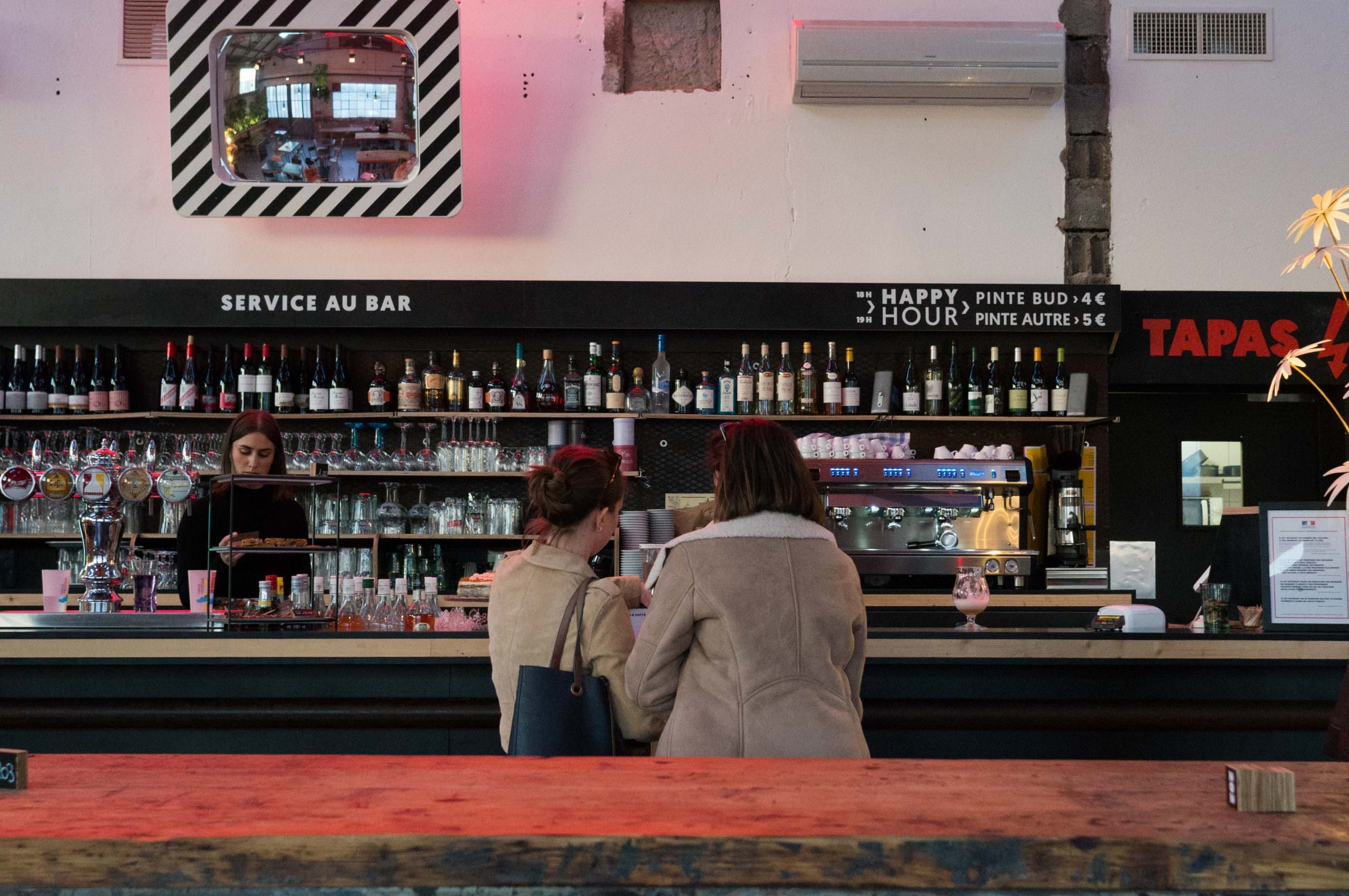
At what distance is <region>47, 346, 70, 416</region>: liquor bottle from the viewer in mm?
5453

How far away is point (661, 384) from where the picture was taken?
18.2 ft

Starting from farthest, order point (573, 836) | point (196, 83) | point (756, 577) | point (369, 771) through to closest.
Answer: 1. point (196, 83)
2. point (756, 577)
3. point (369, 771)
4. point (573, 836)

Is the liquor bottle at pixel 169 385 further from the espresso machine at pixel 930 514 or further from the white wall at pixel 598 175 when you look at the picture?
the espresso machine at pixel 930 514

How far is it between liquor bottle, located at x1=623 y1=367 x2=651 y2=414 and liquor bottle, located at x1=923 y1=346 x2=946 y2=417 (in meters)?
1.32

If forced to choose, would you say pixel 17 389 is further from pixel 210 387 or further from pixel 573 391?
pixel 573 391

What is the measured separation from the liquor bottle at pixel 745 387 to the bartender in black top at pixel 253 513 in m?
2.27

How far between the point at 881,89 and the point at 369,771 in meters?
4.86

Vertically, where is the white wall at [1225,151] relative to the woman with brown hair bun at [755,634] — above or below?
above

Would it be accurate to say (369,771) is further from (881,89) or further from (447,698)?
(881,89)

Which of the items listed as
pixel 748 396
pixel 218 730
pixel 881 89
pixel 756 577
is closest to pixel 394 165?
pixel 748 396

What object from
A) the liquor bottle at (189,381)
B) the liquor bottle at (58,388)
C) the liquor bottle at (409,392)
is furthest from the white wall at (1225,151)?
the liquor bottle at (58,388)

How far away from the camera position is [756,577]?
2.10m

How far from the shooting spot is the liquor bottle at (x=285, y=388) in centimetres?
540

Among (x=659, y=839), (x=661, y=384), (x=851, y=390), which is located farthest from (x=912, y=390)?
(x=659, y=839)
